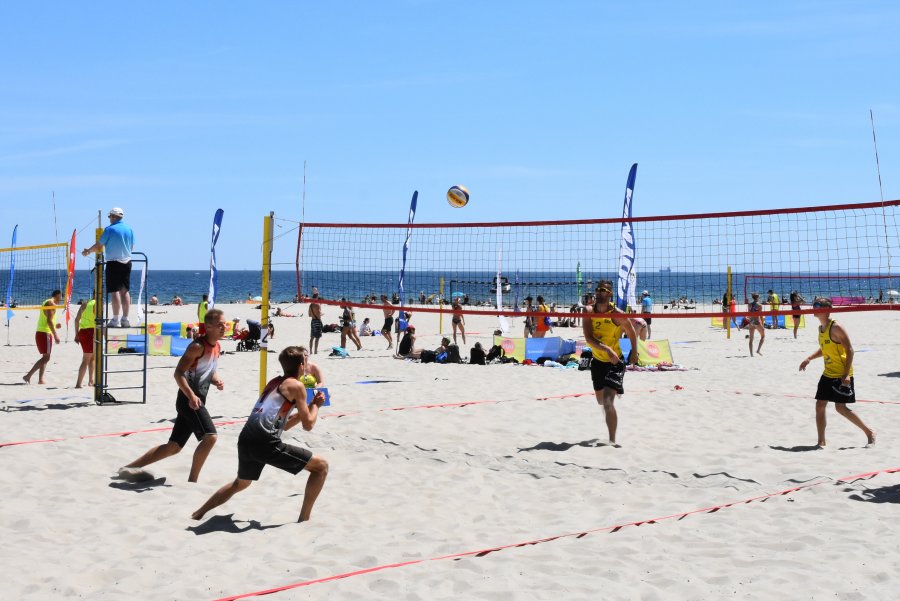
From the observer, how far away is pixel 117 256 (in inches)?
353

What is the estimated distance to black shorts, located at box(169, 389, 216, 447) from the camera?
5.85 meters

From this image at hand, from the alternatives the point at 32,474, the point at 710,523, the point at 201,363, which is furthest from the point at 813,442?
the point at 32,474

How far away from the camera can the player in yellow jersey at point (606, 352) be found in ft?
23.5

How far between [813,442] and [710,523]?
9.47ft

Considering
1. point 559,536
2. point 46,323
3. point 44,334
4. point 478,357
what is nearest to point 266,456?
point 559,536

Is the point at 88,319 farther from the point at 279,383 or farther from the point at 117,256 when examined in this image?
the point at 279,383

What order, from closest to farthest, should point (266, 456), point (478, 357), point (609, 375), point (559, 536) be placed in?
point (559, 536)
point (266, 456)
point (609, 375)
point (478, 357)

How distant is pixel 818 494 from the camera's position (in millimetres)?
5461

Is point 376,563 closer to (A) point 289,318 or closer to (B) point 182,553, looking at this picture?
(B) point 182,553

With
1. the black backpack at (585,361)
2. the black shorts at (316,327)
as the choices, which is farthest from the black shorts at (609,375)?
the black shorts at (316,327)

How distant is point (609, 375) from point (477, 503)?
2.06 meters

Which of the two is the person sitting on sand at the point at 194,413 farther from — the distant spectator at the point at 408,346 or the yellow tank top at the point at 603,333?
the distant spectator at the point at 408,346

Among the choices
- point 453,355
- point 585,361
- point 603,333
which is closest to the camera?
point 603,333

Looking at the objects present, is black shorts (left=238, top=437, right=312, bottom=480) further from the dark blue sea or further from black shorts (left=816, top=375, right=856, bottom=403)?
the dark blue sea
